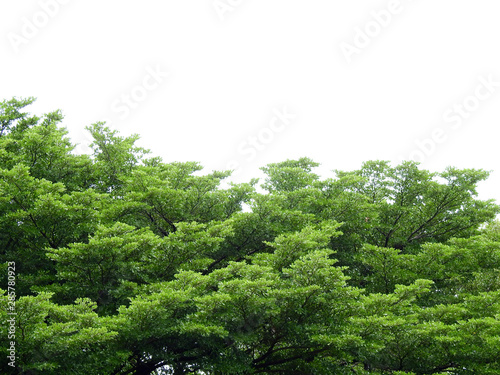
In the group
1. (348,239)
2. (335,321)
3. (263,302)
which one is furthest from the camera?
(348,239)

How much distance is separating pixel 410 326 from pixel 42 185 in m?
10.9

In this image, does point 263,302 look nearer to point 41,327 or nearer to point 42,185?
point 41,327

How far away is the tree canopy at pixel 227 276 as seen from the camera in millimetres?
10078

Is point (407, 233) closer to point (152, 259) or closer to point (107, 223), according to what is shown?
point (152, 259)

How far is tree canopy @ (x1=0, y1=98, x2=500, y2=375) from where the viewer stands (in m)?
10.1

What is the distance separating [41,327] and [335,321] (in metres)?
6.91

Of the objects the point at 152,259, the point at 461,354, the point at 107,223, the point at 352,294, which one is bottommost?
the point at 461,354

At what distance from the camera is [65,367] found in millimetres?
9766

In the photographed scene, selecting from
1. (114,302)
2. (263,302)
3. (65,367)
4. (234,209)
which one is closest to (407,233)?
(234,209)

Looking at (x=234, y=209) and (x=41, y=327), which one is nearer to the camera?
(x=41, y=327)

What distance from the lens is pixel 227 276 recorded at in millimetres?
11578

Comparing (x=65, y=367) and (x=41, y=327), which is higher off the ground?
(x=41, y=327)

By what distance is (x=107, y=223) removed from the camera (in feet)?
44.9

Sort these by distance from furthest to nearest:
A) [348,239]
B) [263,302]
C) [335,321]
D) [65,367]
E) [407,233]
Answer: [407,233] → [348,239] → [335,321] → [263,302] → [65,367]
